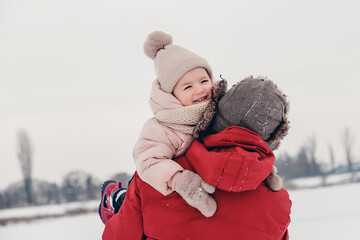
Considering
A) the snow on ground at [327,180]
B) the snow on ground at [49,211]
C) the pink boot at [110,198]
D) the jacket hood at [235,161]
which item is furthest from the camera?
the snow on ground at [327,180]

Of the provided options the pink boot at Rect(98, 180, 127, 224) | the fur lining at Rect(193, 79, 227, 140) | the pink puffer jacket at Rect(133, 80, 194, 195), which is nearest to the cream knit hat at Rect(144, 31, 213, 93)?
the pink puffer jacket at Rect(133, 80, 194, 195)

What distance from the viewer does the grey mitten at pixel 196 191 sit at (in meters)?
1.02

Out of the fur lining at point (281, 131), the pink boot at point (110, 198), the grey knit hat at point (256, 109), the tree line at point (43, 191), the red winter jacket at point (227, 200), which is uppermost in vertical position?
the grey knit hat at point (256, 109)

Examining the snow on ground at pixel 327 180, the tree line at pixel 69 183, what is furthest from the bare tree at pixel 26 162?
the snow on ground at pixel 327 180

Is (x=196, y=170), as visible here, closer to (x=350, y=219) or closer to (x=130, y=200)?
(x=130, y=200)

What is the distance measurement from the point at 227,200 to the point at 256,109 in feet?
1.02

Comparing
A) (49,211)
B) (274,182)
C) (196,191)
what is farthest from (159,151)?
(49,211)

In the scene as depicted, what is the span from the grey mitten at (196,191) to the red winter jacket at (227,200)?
31 mm

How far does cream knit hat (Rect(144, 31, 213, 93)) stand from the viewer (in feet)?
4.54

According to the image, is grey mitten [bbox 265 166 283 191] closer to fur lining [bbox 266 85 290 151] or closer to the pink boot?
fur lining [bbox 266 85 290 151]

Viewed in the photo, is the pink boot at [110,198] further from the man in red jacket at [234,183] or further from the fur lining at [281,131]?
the fur lining at [281,131]

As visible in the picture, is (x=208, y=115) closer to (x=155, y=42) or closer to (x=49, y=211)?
(x=155, y=42)

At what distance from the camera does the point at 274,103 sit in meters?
1.05

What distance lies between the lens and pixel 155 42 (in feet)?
5.04
